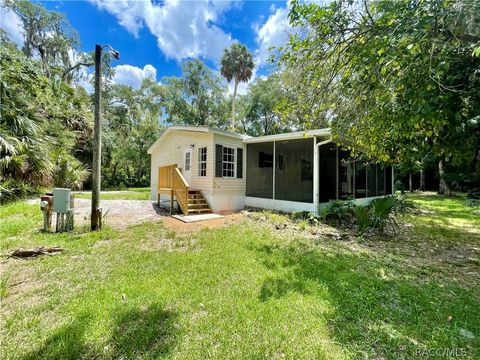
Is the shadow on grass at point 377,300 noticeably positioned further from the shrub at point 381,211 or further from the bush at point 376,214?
the shrub at point 381,211

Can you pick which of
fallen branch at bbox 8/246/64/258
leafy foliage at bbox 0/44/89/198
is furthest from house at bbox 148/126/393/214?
leafy foliage at bbox 0/44/89/198

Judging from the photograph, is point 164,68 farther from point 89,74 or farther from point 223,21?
point 223,21

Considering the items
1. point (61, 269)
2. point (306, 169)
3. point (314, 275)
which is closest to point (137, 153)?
point (306, 169)

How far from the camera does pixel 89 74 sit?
21.2 meters

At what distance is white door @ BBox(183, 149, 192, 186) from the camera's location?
411 inches

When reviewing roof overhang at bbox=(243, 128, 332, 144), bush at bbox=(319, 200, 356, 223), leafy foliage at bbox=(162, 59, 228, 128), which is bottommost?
bush at bbox=(319, 200, 356, 223)

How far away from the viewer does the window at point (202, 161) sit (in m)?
9.56

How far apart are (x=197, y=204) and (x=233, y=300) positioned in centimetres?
636

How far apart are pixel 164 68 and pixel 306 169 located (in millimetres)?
21152

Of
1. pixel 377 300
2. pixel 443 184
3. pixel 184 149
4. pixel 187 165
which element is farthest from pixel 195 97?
pixel 377 300

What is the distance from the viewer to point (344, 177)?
1001 cm

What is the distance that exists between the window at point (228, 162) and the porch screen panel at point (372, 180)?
688 cm

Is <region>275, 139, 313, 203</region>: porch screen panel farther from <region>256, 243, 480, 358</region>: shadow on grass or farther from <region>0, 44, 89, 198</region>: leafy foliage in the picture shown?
<region>0, 44, 89, 198</region>: leafy foliage

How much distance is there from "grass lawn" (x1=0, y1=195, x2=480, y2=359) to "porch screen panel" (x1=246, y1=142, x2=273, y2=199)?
206 inches
